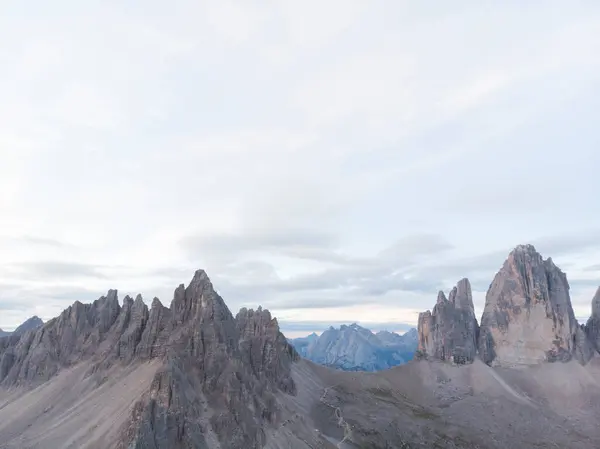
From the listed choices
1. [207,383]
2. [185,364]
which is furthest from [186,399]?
[185,364]

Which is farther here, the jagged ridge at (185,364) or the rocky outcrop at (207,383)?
the jagged ridge at (185,364)

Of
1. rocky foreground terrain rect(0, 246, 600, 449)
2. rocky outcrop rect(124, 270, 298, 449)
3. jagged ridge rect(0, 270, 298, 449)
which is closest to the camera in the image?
rocky outcrop rect(124, 270, 298, 449)

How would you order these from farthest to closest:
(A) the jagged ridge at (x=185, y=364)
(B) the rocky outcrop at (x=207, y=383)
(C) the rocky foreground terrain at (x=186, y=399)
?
(C) the rocky foreground terrain at (x=186, y=399), (A) the jagged ridge at (x=185, y=364), (B) the rocky outcrop at (x=207, y=383)

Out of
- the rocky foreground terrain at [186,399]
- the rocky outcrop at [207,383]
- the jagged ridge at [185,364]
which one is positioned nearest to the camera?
the rocky outcrop at [207,383]

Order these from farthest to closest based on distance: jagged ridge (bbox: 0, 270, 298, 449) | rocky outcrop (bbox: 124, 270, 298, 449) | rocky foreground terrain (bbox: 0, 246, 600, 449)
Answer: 1. rocky foreground terrain (bbox: 0, 246, 600, 449)
2. jagged ridge (bbox: 0, 270, 298, 449)
3. rocky outcrop (bbox: 124, 270, 298, 449)

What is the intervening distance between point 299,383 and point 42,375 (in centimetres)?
10174

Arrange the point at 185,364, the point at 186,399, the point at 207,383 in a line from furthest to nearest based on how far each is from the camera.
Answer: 1. the point at 185,364
2. the point at 207,383
3. the point at 186,399

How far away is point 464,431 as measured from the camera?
193 meters

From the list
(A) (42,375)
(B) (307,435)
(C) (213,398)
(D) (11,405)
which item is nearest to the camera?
(C) (213,398)

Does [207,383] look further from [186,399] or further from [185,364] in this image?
[186,399]

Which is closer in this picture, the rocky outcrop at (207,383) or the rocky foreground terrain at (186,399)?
the rocky outcrop at (207,383)

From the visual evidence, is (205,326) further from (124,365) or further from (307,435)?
(307,435)

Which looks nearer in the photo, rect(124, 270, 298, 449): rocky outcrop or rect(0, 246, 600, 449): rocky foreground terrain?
rect(124, 270, 298, 449): rocky outcrop

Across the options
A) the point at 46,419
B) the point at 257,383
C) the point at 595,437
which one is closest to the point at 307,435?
the point at 257,383
